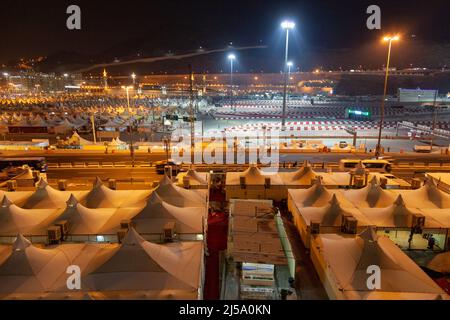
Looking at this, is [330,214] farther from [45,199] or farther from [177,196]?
[45,199]

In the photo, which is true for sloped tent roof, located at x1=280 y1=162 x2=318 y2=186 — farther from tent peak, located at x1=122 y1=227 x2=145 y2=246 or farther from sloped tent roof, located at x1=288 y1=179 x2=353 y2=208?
tent peak, located at x1=122 y1=227 x2=145 y2=246

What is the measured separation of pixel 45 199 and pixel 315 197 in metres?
14.4

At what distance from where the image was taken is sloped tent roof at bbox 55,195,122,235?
601 inches

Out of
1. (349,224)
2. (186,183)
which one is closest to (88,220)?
(186,183)

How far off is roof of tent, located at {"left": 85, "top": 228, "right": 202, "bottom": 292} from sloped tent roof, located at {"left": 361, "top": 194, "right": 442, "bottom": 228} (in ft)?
29.0

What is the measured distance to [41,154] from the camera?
1435 inches

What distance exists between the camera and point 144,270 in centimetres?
1127

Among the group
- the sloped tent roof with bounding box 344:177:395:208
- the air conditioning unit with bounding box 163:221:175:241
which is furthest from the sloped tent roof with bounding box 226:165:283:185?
the air conditioning unit with bounding box 163:221:175:241

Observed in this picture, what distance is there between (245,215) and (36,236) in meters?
9.11

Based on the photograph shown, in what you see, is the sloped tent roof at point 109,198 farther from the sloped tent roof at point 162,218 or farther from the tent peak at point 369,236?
the tent peak at point 369,236
